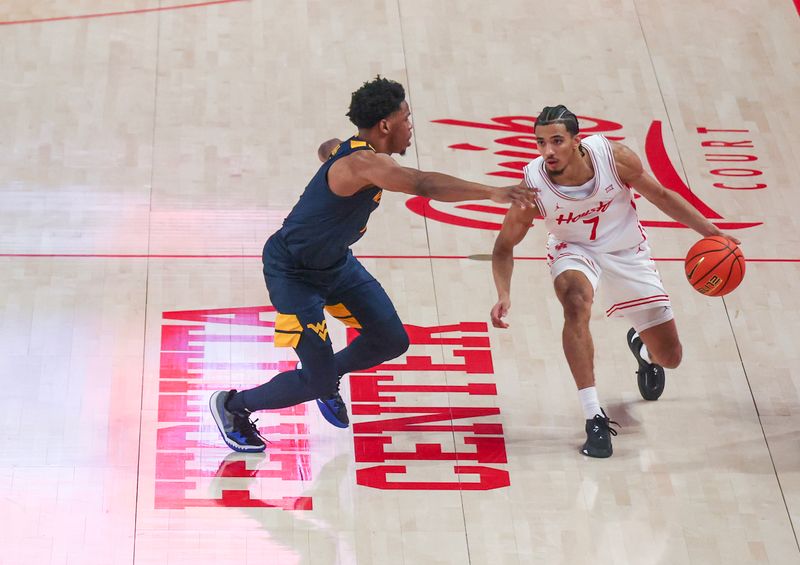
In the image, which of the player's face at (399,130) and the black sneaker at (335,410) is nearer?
the player's face at (399,130)

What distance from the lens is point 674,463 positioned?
5.71 metres

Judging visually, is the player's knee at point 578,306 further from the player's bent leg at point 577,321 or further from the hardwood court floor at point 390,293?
the hardwood court floor at point 390,293

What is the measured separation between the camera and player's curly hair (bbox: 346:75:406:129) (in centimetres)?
505

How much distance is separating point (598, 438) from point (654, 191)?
1.24 metres

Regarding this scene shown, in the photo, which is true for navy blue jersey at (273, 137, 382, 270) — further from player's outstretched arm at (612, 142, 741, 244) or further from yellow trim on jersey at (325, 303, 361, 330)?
player's outstretched arm at (612, 142, 741, 244)

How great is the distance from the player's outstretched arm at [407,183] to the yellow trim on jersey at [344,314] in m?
0.69

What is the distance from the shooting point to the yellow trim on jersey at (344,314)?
5.55m

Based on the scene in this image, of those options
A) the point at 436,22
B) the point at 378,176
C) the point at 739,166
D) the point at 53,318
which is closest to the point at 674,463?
the point at 378,176

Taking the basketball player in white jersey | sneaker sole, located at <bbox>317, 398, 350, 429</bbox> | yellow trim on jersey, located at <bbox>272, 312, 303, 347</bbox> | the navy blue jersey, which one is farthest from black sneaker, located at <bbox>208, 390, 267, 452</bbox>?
the basketball player in white jersey

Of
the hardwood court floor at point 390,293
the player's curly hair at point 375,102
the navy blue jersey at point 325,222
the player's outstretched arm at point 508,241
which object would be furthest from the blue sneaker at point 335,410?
the player's curly hair at point 375,102

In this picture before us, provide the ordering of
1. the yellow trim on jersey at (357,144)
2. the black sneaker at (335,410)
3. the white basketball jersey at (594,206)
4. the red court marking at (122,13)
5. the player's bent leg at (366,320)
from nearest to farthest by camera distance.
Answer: the yellow trim on jersey at (357,144) < the player's bent leg at (366,320) < the white basketball jersey at (594,206) < the black sneaker at (335,410) < the red court marking at (122,13)

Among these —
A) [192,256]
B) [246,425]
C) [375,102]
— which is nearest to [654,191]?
[375,102]

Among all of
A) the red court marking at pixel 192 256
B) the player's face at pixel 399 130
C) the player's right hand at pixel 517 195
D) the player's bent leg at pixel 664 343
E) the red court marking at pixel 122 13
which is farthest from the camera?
the red court marking at pixel 122 13

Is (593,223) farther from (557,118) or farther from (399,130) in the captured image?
(399,130)
